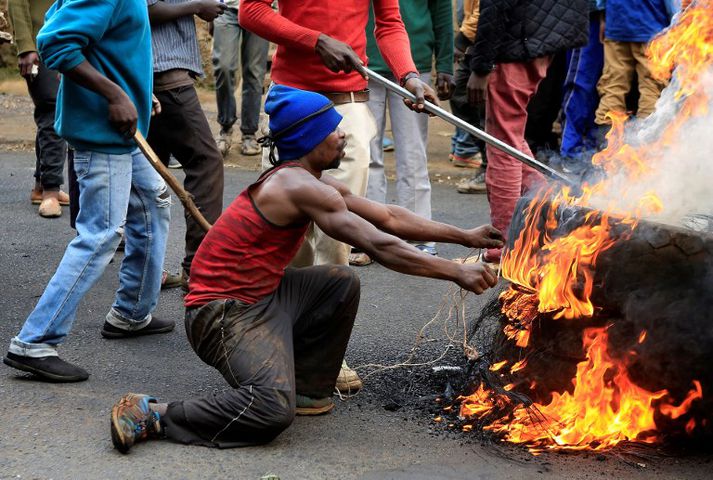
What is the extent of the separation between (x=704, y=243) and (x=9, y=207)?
19.6ft

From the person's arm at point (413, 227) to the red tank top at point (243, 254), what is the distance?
314mm

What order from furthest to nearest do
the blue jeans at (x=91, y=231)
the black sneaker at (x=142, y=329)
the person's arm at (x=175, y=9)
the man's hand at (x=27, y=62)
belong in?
the man's hand at (x=27, y=62) < the person's arm at (x=175, y=9) < the black sneaker at (x=142, y=329) < the blue jeans at (x=91, y=231)

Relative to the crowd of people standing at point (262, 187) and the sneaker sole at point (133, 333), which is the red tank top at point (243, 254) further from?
the sneaker sole at point (133, 333)

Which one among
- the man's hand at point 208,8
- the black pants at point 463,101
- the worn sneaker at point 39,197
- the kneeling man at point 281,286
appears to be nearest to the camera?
the kneeling man at point 281,286

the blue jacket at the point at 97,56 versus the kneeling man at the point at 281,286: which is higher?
the blue jacket at the point at 97,56

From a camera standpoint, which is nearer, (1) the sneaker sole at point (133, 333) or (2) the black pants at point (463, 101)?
(1) the sneaker sole at point (133, 333)

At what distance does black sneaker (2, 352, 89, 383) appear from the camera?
4.39 meters

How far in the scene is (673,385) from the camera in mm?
3807

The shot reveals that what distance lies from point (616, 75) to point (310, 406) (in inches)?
208

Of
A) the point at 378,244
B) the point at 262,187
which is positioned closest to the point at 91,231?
the point at 262,187

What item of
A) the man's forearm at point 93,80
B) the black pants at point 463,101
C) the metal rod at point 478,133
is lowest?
the black pants at point 463,101

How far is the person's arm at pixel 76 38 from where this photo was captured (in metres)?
4.26

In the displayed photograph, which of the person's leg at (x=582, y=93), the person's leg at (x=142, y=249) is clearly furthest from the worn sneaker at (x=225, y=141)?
the person's leg at (x=142, y=249)

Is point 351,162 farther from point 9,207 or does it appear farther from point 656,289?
point 9,207
